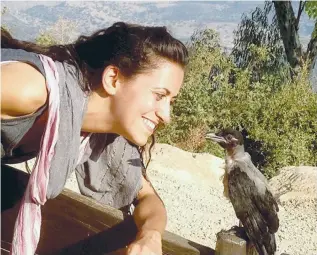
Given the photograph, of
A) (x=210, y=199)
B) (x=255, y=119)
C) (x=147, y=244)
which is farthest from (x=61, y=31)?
(x=147, y=244)

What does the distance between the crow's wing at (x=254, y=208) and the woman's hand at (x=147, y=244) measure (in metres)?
0.97

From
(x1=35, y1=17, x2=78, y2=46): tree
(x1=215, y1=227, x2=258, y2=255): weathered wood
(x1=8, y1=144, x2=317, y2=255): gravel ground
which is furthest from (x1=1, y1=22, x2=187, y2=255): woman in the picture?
(x1=35, y1=17, x2=78, y2=46): tree

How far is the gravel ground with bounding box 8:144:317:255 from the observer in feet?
18.8

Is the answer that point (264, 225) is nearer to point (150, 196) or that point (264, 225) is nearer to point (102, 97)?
point (150, 196)

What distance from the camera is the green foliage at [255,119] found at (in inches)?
314

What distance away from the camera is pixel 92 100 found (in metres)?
1.85

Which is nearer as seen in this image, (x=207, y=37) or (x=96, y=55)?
(x=96, y=55)

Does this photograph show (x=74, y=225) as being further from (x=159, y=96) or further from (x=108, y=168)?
(x=159, y=96)

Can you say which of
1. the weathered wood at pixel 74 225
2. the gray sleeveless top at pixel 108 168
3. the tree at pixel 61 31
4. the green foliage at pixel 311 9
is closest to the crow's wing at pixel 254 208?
the gray sleeveless top at pixel 108 168

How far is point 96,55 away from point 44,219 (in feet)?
1.83

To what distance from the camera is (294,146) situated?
793 centimetres

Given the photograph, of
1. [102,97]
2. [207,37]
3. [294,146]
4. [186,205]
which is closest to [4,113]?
[102,97]

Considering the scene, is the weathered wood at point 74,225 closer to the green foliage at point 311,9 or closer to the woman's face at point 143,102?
the woman's face at point 143,102

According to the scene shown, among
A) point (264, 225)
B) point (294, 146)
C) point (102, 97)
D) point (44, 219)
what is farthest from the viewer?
point (294, 146)
